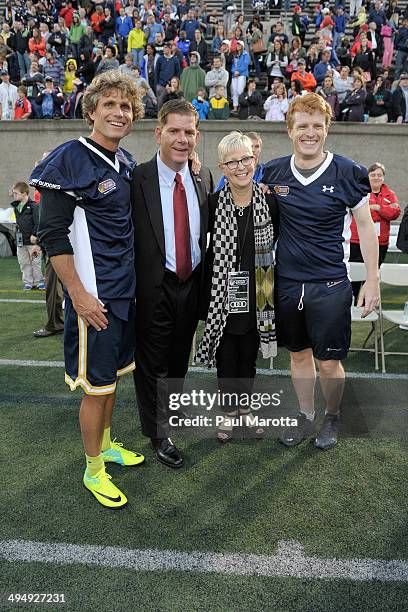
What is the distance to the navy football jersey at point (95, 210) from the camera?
2.48 m

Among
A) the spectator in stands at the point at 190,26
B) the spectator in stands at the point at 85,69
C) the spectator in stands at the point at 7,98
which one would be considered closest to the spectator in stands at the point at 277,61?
the spectator in stands at the point at 190,26

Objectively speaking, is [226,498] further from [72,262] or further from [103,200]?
[103,200]

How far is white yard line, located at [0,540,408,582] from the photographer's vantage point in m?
2.35

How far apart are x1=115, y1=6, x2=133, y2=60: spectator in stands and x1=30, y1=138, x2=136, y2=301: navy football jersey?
526 inches

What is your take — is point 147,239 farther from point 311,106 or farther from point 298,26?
point 298,26

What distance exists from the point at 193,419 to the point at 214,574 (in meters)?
1.52

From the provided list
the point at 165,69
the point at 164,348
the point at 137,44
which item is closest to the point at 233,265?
the point at 164,348

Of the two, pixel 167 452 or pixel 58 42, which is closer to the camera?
pixel 167 452

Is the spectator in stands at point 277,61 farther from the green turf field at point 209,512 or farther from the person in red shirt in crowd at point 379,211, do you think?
the green turf field at point 209,512

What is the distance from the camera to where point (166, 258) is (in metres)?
2.93

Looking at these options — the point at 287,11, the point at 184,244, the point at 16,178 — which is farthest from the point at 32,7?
the point at 184,244

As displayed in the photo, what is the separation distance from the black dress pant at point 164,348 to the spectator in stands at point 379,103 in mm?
10190

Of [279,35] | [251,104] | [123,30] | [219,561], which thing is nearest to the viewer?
[219,561]

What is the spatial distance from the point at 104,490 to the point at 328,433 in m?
1.46
